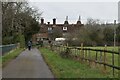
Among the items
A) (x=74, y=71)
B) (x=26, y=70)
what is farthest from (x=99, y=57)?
(x=26, y=70)

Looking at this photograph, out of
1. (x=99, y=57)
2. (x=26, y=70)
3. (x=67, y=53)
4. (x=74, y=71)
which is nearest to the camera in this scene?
(x=74, y=71)

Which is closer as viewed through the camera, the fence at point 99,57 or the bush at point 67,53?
the fence at point 99,57

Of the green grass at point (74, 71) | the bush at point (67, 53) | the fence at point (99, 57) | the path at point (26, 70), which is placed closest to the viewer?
the green grass at point (74, 71)

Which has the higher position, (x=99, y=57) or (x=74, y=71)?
(x=99, y=57)

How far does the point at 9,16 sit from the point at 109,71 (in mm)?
19203

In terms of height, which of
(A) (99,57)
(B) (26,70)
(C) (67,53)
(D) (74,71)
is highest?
(A) (99,57)

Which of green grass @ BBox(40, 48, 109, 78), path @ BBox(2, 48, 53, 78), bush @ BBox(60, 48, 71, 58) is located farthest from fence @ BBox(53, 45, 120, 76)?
path @ BBox(2, 48, 53, 78)

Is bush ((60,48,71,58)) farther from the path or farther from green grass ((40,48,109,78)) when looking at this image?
green grass ((40,48,109,78))

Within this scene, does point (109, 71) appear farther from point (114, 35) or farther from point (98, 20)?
point (98, 20)

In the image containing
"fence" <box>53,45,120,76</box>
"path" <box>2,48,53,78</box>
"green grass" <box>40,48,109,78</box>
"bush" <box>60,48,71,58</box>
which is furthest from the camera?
"bush" <box>60,48,71,58</box>

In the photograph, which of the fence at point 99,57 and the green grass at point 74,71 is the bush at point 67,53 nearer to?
the fence at point 99,57

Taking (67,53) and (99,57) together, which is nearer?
(99,57)

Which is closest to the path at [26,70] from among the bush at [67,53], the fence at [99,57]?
the fence at [99,57]

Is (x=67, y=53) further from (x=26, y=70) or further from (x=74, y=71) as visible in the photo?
(x=74, y=71)
